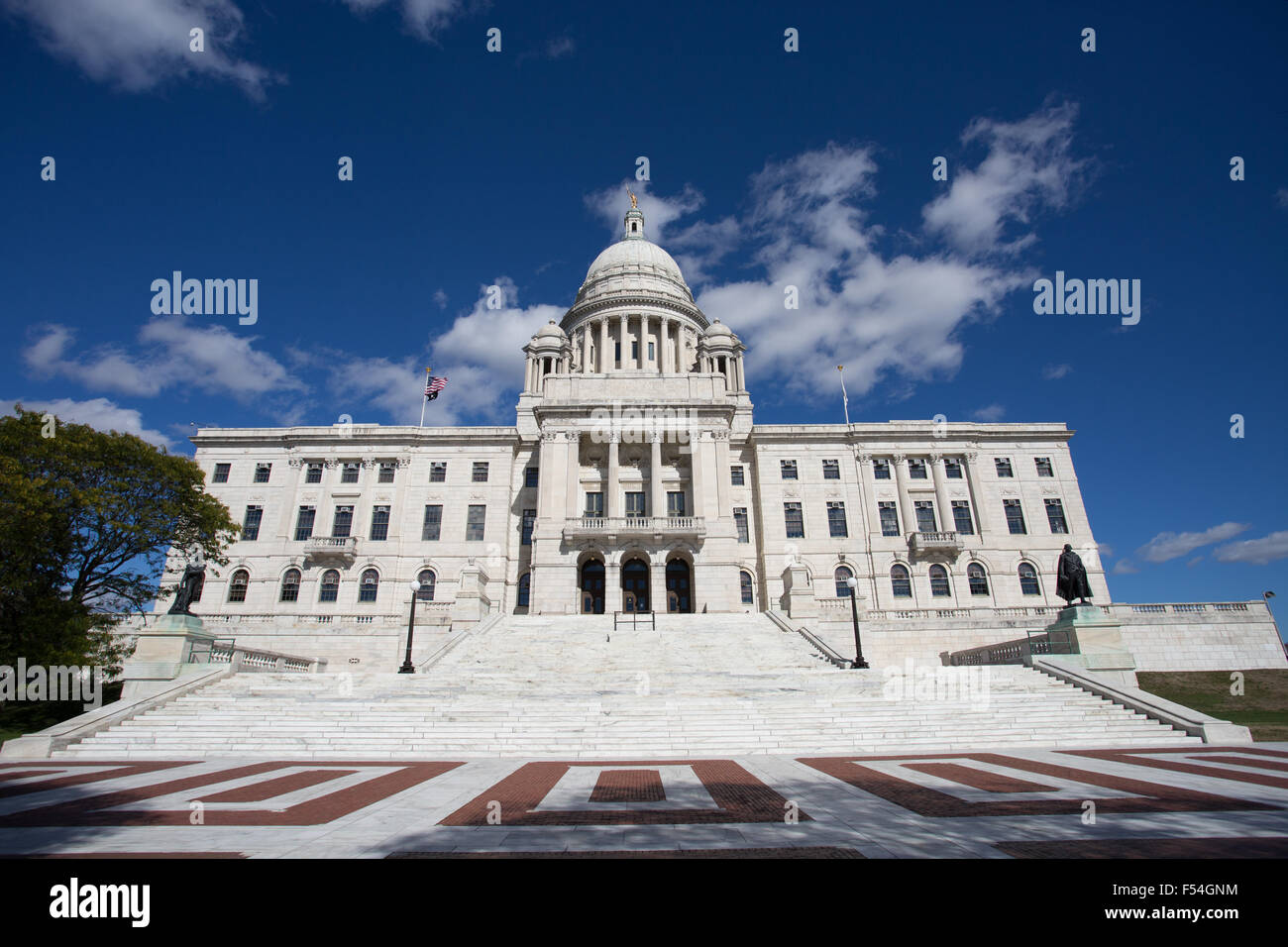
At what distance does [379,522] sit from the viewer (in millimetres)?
43125

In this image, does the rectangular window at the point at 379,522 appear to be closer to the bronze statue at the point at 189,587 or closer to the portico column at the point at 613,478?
the portico column at the point at 613,478

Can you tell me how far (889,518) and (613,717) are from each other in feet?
112

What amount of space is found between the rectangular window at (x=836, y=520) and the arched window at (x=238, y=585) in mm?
40463

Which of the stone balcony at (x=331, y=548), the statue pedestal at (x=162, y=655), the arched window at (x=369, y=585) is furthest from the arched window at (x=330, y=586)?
the statue pedestal at (x=162, y=655)

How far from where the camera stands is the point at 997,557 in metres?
42.0

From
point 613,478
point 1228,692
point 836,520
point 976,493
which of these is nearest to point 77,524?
point 613,478

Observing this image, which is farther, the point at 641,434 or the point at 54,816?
the point at 641,434

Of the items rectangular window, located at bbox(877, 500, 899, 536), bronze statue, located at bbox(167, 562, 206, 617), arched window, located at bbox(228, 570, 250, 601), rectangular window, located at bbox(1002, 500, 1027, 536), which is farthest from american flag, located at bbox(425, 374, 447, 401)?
rectangular window, located at bbox(1002, 500, 1027, 536)

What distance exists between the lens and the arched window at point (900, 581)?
41344 mm
